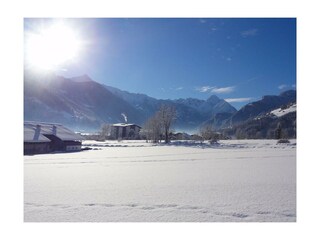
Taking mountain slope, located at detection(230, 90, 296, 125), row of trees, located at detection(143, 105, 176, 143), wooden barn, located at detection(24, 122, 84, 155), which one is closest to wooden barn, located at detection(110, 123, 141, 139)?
row of trees, located at detection(143, 105, 176, 143)

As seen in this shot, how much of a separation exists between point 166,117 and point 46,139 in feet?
61.0

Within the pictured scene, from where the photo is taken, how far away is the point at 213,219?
12.5 feet

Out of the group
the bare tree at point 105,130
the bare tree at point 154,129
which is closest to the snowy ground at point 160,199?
the bare tree at point 154,129

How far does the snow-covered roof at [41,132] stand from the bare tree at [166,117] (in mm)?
14270

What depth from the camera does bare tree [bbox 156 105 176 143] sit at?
3391 centimetres

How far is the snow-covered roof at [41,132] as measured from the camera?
17645mm

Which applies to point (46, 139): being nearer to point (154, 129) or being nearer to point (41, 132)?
point (41, 132)

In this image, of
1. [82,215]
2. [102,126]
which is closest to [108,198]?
[82,215]

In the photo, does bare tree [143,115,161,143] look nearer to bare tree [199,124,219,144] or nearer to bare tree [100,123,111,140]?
bare tree [199,124,219,144]

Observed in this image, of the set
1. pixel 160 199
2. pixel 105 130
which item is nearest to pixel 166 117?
pixel 105 130

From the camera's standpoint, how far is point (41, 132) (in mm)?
19422
